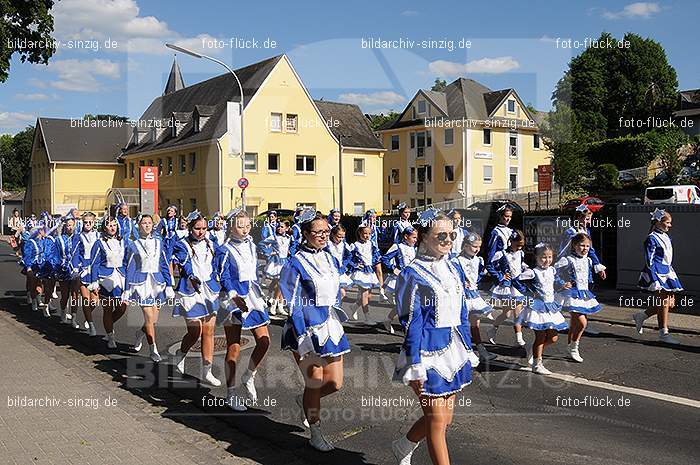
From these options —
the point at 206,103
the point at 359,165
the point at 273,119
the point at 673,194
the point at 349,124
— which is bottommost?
the point at 673,194

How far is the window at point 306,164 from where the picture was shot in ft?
154

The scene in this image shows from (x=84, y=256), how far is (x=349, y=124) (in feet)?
136

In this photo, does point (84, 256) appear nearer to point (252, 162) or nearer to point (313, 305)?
point (313, 305)

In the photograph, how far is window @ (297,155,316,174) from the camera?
47000 millimetres

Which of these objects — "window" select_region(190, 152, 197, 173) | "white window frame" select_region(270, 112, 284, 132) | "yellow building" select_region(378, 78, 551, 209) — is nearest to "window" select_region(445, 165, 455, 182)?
"yellow building" select_region(378, 78, 551, 209)

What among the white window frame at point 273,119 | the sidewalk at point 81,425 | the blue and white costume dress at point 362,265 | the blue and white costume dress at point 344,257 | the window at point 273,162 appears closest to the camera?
the sidewalk at point 81,425

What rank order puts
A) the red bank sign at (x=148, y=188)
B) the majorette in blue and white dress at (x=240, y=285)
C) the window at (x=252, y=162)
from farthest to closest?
the window at (x=252, y=162), the red bank sign at (x=148, y=188), the majorette in blue and white dress at (x=240, y=285)

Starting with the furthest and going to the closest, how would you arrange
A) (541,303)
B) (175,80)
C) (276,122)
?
(175,80), (276,122), (541,303)

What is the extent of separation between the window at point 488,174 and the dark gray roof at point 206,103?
17.8 metres

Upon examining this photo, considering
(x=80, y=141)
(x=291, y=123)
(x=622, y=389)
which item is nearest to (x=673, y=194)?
(x=291, y=123)

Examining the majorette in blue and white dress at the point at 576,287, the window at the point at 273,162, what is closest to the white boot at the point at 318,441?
the majorette in blue and white dress at the point at 576,287

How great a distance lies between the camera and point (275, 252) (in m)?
15.8

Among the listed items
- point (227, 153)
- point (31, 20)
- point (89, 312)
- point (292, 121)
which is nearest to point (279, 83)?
point (292, 121)

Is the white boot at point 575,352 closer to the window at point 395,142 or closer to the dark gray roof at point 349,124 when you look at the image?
the dark gray roof at point 349,124
